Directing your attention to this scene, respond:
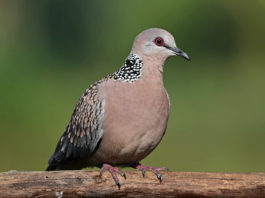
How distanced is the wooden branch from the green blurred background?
424 cm

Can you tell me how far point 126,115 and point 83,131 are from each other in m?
0.46

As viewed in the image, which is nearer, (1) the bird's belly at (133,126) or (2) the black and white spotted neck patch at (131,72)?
(1) the bird's belly at (133,126)

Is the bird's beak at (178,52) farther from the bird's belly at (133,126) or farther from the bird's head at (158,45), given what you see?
the bird's belly at (133,126)

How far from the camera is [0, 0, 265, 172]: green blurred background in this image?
9469 mm

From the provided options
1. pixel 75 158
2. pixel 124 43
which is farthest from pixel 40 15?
pixel 75 158

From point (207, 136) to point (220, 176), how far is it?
5829 millimetres

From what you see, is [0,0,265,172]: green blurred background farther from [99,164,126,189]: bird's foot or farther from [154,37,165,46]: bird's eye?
[99,164,126,189]: bird's foot

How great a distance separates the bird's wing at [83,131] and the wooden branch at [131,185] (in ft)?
1.59

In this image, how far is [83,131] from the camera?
468 cm

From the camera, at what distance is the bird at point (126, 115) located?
440cm

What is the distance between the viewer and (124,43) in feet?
44.9

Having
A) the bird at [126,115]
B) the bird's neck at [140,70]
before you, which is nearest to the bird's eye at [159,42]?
the bird at [126,115]

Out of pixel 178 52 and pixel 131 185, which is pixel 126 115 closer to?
pixel 131 185

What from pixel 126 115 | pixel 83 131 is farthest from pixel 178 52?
pixel 83 131
